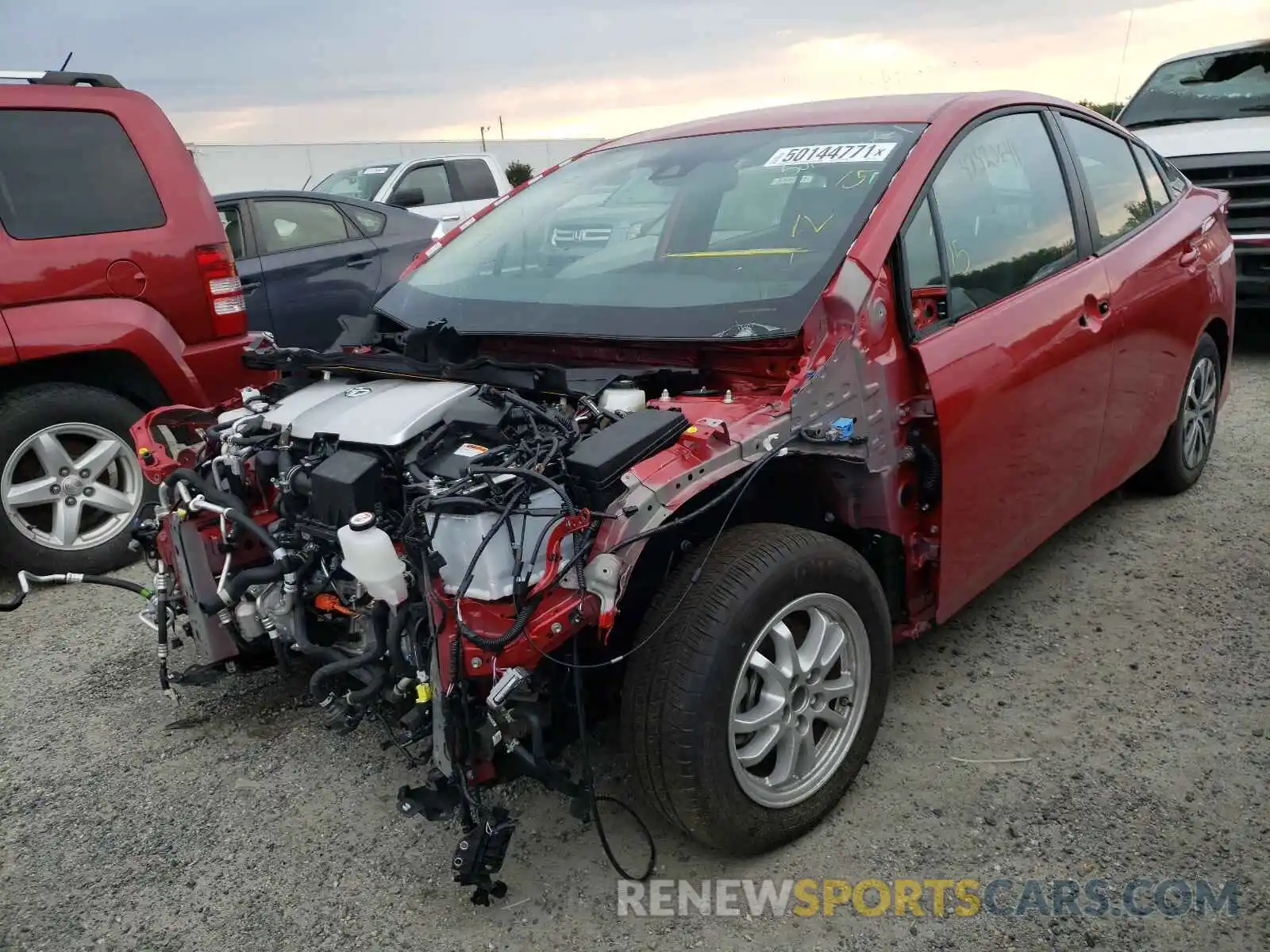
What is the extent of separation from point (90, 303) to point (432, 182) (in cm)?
610

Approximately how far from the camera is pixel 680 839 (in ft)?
8.34

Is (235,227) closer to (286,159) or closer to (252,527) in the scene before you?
(252,527)

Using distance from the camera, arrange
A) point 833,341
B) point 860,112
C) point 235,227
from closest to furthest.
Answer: point 833,341 < point 860,112 < point 235,227

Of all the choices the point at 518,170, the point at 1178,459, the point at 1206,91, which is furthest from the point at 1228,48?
the point at 518,170

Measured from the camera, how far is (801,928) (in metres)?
2.23

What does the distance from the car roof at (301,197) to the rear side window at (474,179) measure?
8.48 feet

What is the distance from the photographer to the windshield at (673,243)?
2711mm

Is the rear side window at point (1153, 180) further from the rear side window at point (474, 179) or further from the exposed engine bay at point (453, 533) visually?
the rear side window at point (474, 179)

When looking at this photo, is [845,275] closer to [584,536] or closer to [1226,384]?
[584,536]

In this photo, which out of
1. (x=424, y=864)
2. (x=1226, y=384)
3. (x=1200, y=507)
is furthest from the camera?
(x=1226, y=384)

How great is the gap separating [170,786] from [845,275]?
2.43 meters

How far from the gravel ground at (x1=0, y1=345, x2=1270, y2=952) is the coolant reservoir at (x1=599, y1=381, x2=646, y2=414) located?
1075mm

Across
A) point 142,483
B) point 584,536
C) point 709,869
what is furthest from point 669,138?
point 142,483

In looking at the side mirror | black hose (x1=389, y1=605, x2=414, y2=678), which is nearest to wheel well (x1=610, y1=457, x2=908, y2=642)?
black hose (x1=389, y1=605, x2=414, y2=678)
